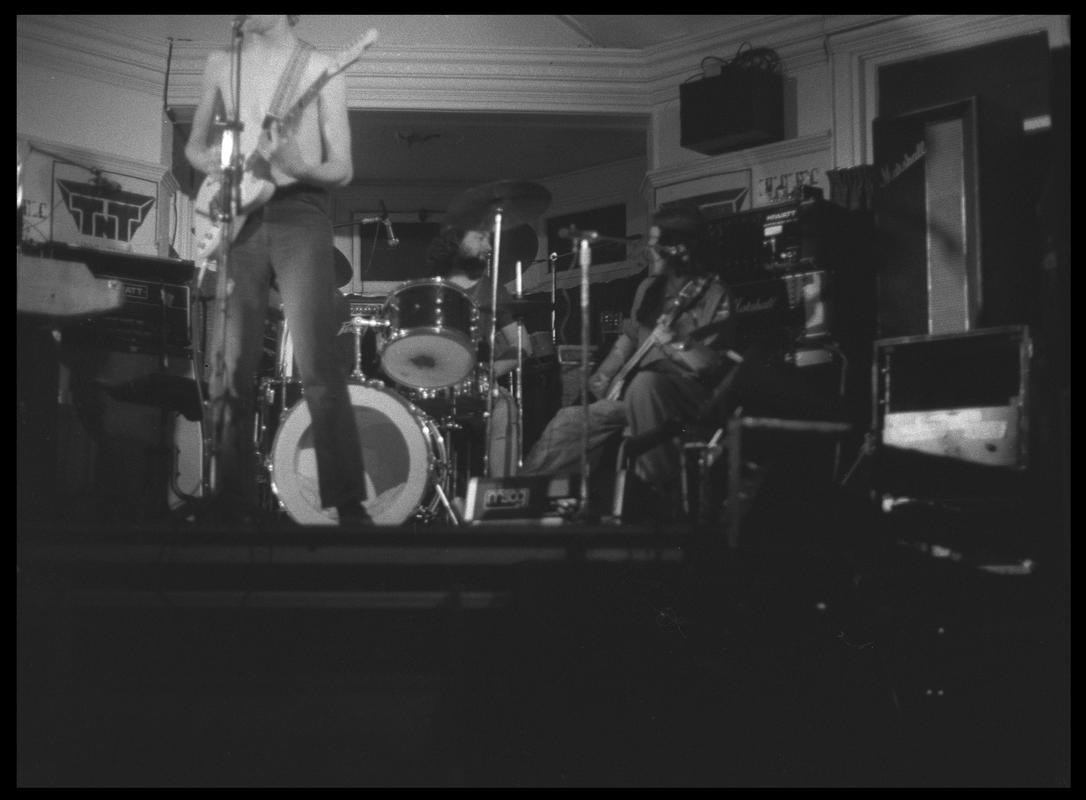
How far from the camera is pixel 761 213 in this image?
4.02m

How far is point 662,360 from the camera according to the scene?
12.1 feet

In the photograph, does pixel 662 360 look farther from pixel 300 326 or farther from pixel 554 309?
pixel 300 326

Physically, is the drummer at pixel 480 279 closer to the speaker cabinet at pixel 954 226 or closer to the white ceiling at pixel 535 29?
the white ceiling at pixel 535 29

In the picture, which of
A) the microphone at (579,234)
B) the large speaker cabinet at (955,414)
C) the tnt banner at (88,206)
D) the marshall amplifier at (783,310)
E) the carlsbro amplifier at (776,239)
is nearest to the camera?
the tnt banner at (88,206)

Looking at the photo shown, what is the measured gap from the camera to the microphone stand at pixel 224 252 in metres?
2.90

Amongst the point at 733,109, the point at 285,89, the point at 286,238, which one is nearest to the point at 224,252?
the point at 286,238

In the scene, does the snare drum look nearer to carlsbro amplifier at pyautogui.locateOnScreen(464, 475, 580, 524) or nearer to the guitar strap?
carlsbro amplifier at pyautogui.locateOnScreen(464, 475, 580, 524)

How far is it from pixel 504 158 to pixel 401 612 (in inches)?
121

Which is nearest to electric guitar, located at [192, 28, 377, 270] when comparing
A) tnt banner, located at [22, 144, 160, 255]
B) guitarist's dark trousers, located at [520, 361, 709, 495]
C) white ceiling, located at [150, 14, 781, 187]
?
white ceiling, located at [150, 14, 781, 187]

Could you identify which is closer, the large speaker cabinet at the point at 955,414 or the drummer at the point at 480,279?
the large speaker cabinet at the point at 955,414

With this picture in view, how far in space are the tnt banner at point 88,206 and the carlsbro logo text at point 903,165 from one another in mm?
2098

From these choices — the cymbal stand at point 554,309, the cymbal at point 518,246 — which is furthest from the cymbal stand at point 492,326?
the cymbal stand at point 554,309

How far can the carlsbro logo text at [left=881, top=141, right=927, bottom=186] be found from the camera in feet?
11.3
